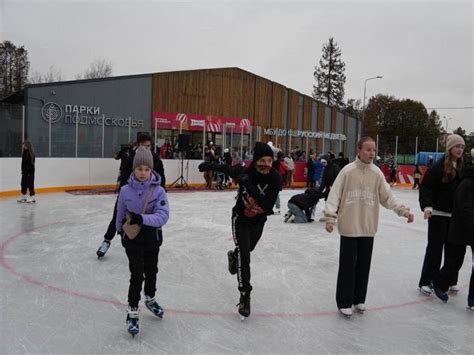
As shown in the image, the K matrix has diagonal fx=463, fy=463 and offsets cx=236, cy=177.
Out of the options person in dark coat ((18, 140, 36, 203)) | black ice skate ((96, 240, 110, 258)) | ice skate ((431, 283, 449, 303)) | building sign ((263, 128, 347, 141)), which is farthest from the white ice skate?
building sign ((263, 128, 347, 141))

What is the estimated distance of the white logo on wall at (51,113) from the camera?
13.9m

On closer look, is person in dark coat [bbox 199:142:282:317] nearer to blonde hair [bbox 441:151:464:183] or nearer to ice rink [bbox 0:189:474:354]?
ice rink [bbox 0:189:474:354]

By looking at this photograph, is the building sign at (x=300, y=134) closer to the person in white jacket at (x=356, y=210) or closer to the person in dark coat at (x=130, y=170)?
the person in dark coat at (x=130, y=170)

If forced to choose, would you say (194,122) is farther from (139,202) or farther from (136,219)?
(136,219)

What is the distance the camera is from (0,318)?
346 centimetres

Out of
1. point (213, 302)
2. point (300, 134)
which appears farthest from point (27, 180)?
point (300, 134)

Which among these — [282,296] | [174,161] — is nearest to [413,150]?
[174,161]

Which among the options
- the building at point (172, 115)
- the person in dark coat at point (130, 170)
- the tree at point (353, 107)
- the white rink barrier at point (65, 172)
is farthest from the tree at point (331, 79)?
the person in dark coat at point (130, 170)

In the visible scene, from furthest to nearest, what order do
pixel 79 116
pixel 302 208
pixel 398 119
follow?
pixel 398 119 → pixel 79 116 → pixel 302 208

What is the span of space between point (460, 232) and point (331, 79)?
187 ft

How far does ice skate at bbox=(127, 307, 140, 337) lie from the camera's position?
3199 mm

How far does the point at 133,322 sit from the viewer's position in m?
3.23

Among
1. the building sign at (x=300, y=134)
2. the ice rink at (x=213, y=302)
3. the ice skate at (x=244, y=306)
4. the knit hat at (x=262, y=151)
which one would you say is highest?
the building sign at (x=300, y=134)

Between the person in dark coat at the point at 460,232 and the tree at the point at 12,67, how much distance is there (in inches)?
1487
